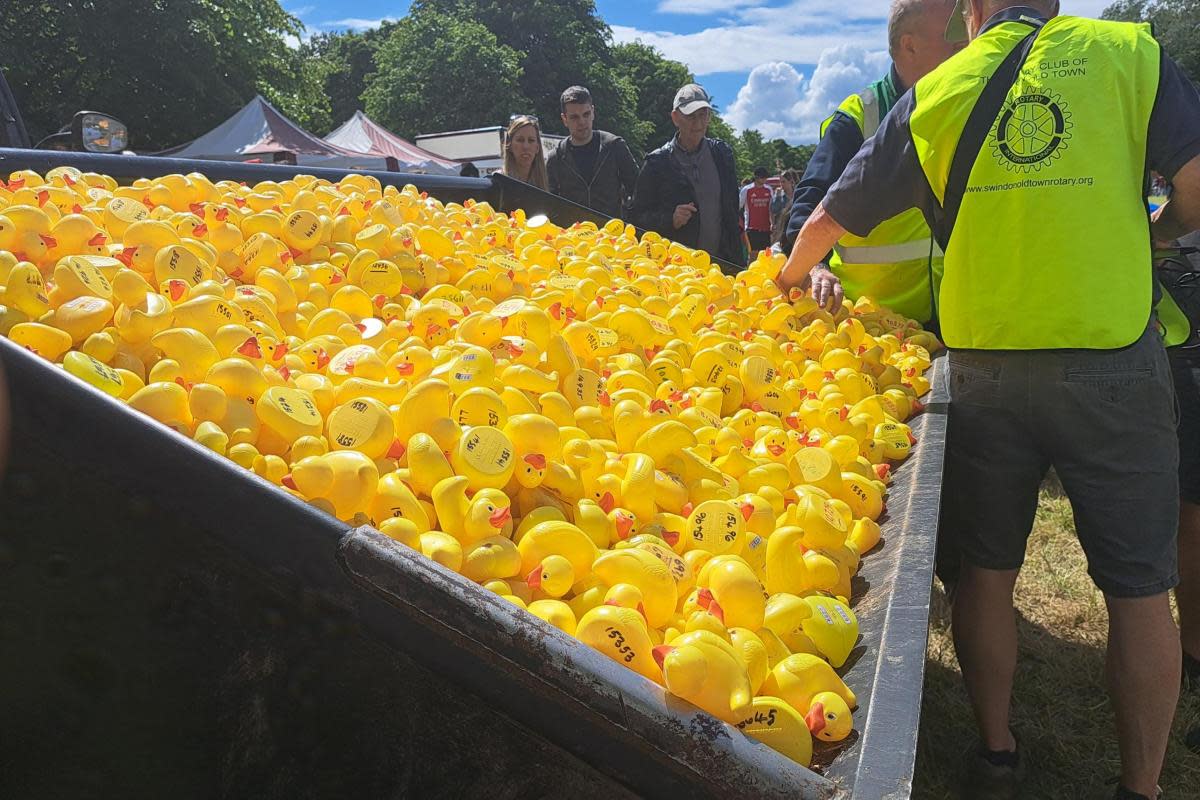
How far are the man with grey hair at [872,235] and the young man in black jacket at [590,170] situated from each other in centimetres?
271

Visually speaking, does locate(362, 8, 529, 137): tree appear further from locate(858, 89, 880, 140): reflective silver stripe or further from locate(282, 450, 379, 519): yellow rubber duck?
locate(282, 450, 379, 519): yellow rubber duck

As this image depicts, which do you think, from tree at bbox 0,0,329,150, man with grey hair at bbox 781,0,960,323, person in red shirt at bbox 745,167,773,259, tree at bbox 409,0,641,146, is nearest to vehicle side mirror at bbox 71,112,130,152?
man with grey hair at bbox 781,0,960,323

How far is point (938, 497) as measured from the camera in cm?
188

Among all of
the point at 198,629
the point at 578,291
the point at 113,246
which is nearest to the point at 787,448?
the point at 578,291

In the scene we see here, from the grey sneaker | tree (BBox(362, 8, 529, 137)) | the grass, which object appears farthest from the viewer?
tree (BBox(362, 8, 529, 137))

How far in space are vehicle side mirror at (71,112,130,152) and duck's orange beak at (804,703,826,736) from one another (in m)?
3.87

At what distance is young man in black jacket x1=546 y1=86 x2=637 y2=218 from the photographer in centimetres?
614

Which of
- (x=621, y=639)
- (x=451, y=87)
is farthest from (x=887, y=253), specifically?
(x=451, y=87)

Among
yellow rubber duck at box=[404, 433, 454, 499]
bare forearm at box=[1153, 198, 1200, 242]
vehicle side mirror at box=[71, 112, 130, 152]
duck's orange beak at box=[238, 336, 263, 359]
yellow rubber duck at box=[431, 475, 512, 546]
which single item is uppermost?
vehicle side mirror at box=[71, 112, 130, 152]

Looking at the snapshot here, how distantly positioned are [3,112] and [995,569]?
16.6ft

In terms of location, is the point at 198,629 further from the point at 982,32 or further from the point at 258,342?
the point at 982,32

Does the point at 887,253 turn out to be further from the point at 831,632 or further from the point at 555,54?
the point at 555,54

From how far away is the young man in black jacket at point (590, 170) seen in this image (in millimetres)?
6145

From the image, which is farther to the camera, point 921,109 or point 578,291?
point 578,291
